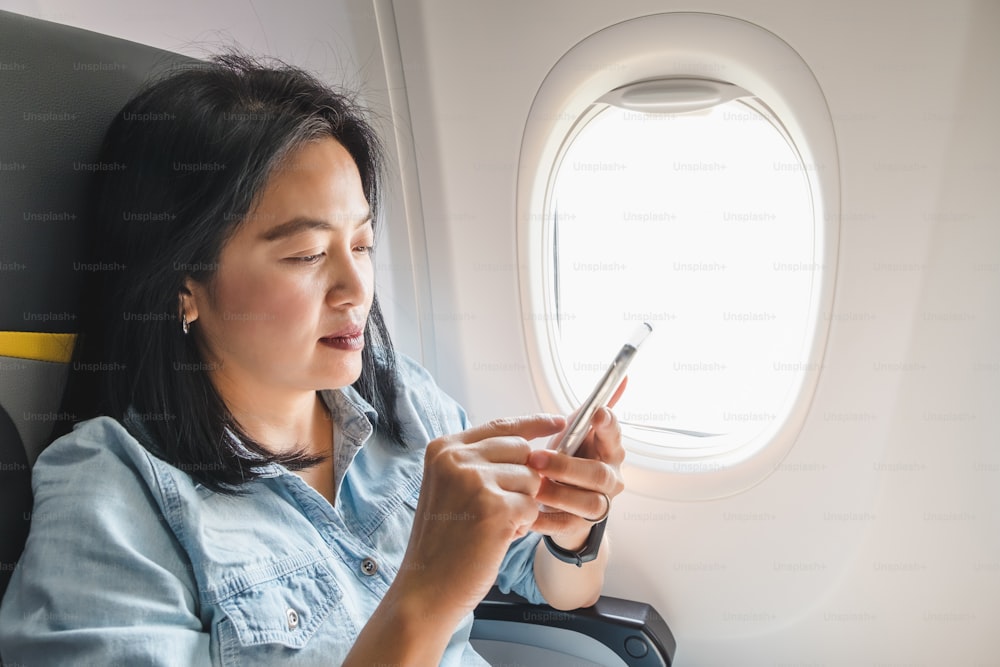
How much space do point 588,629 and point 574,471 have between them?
536mm

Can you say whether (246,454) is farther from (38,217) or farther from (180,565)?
(38,217)

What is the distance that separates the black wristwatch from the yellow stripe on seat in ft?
2.34

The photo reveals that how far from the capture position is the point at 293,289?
1.02 metres

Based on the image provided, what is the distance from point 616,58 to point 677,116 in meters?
0.18

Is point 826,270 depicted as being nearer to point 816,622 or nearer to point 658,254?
point 658,254

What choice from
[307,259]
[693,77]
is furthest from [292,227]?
[693,77]

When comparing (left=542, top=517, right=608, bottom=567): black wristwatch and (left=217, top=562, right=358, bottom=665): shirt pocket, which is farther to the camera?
(left=542, top=517, right=608, bottom=567): black wristwatch

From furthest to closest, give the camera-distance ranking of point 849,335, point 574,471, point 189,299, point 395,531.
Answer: point 849,335
point 395,531
point 189,299
point 574,471

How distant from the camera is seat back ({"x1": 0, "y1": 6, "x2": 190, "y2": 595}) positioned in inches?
36.2

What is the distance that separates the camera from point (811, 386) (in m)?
1.31

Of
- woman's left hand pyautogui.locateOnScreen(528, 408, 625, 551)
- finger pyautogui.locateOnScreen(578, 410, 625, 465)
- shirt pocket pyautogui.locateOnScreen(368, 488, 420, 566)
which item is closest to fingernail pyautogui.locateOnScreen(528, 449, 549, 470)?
woman's left hand pyautogui.locateOnScreen(528, 408, 625, 551)

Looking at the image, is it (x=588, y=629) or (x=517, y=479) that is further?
(x=588, y=629)

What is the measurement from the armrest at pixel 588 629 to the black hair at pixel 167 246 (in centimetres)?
56

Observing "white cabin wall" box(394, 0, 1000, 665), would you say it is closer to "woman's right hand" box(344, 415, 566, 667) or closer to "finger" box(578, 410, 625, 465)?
"finger" box(578, 410, 625, 465)
